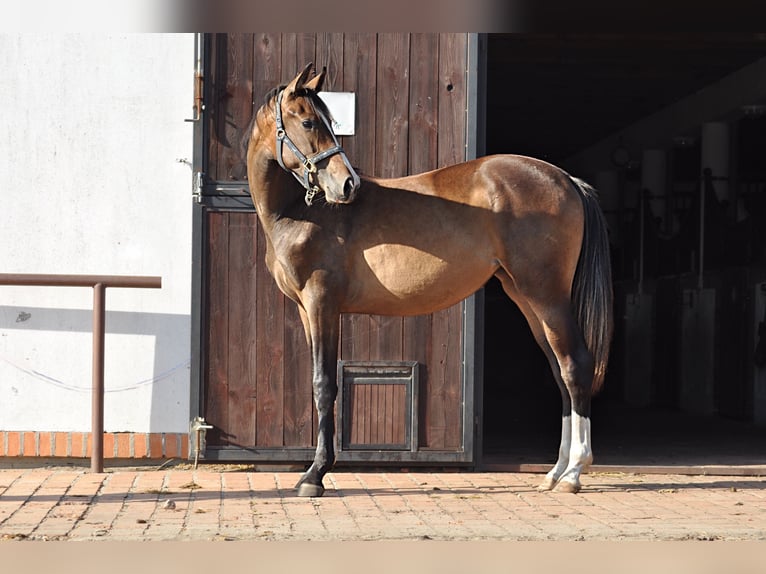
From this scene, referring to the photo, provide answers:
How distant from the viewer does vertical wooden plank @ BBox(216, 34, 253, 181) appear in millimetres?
7117

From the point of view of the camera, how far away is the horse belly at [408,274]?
6.36 meters

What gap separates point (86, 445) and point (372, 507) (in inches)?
87.4

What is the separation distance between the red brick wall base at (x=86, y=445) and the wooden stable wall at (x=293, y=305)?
246 mm

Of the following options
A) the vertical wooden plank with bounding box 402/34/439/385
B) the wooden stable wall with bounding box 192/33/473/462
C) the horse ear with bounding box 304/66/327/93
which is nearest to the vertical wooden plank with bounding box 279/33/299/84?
the wooden stable wall with bounding box 192/33/473/462

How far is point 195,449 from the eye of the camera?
7.04 metres

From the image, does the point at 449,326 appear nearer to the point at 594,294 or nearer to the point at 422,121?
the point at 594,294

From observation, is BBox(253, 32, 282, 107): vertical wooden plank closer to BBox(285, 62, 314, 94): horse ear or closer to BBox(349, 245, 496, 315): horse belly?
BBox(285, 62, 314, 94): horse ear

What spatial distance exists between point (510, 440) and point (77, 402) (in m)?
3.57

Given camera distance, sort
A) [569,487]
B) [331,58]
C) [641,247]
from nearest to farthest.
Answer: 1. [569,487]
2. [331,58]
3. [641,247]

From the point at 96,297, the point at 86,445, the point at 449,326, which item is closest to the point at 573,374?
the point at 449,326

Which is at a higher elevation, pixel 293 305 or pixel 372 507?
pixel 293 305

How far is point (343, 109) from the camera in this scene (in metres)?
7.21

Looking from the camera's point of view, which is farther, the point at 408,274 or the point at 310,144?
the point at 408,274

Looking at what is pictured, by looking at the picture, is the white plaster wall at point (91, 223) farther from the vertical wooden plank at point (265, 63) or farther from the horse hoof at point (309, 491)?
the horse hoof at point (309, 491)
